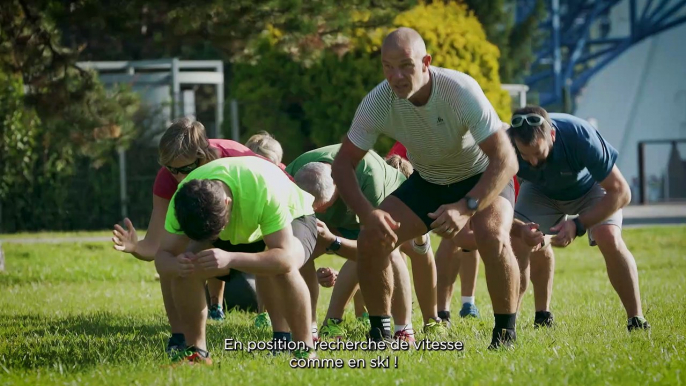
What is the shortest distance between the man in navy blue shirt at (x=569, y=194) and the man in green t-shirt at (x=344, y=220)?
0.88m

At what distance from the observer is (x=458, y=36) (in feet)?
57.0

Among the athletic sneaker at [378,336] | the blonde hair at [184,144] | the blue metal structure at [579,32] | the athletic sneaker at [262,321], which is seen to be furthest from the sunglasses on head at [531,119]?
the blue metal structure at [579,32]

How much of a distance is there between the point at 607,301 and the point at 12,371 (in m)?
5.56

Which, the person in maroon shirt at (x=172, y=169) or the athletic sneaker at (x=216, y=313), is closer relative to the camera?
the person in maroon shirt at (x=172, y=169)

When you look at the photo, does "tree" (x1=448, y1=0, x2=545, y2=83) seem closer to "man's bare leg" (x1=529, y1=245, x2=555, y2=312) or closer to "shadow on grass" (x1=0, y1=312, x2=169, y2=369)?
"man's bare leg" (x1=529, y1=245, x2=555, y2=312)

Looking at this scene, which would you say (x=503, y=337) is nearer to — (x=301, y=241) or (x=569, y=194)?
(x=301, y=241)

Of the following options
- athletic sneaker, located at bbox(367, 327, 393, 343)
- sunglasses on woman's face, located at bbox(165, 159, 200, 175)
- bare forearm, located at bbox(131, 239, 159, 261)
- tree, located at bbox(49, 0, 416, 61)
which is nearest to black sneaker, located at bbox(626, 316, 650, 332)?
athletic sneaker, located at bbox(367, 327, 393, 343)

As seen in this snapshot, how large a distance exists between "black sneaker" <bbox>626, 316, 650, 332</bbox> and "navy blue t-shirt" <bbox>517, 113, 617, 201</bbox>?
0.99 m

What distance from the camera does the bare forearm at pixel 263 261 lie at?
540 centimetres

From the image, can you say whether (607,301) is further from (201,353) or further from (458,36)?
(458,36)

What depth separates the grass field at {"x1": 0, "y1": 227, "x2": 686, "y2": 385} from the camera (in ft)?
16.9

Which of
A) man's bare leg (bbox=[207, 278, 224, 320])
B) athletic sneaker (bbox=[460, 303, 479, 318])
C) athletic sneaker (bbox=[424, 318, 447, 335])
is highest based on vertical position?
athletic sneaker (bbox=[424, 318, 447, 335])

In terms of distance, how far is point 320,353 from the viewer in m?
6.04

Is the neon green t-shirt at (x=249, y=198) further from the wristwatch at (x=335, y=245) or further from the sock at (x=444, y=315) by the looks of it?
the sock at (x=444, y=315)
